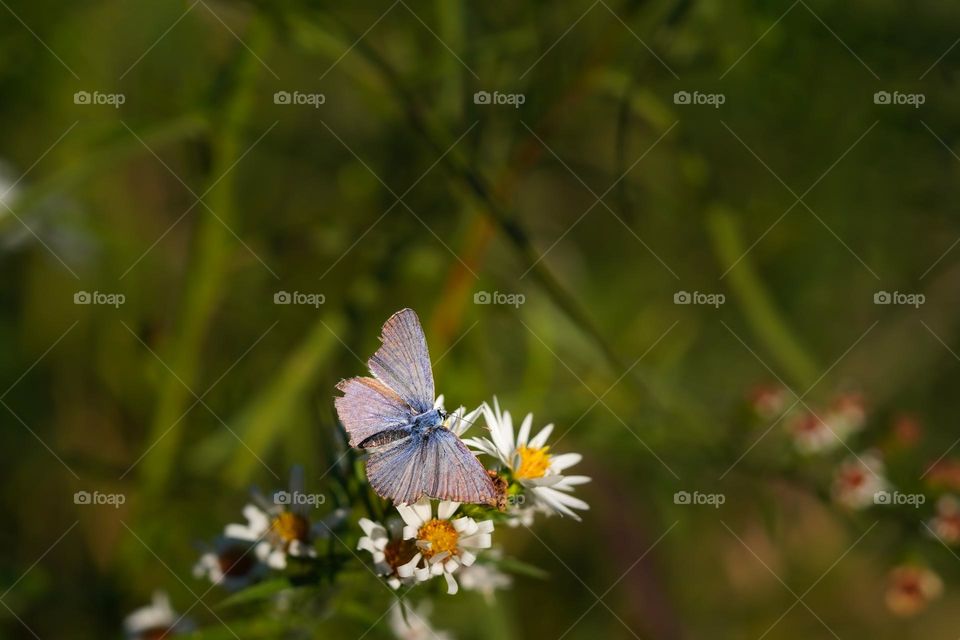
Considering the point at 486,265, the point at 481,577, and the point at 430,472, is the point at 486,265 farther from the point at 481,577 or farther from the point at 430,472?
the point at 430,472

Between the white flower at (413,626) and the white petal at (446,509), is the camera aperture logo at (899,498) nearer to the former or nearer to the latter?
the white flower at (413,626)

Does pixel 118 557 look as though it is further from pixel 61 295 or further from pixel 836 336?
pixel 836 336

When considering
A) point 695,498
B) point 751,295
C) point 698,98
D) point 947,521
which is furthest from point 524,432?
point 698,98

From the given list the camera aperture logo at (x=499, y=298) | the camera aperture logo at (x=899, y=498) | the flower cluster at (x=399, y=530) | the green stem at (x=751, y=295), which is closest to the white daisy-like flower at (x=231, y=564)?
the flower cluster at (x=399, y=530)

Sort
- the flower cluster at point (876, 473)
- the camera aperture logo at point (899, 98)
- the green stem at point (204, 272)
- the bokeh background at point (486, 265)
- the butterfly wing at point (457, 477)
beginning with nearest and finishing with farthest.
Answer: the butterfly wing at point (457, 477)
the green stem at point (204, 272)
the bokeh background at point (486, 265)
the flower cluster at point (876, 473)
the camera aperture logo at point (899, 98)

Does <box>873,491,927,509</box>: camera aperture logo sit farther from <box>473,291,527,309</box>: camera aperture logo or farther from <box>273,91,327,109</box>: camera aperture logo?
<box>273,91,327,109</box>: camera aperture logo

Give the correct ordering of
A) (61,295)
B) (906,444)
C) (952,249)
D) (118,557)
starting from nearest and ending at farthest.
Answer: (118,557) → (906,444) → (61,295) → (952,249)

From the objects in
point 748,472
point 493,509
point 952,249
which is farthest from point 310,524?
point 952,249
